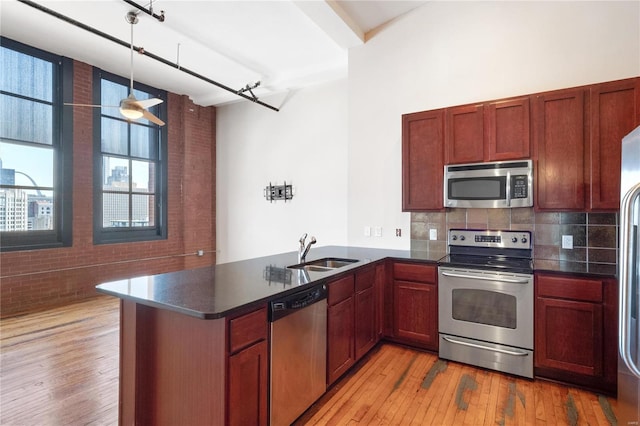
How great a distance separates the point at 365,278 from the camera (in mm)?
2893

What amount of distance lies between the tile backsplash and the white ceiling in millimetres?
2373

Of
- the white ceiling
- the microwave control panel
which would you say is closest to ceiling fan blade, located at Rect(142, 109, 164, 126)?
the white ceiling

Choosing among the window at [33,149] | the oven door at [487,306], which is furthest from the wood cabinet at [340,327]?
the window at [33,149]

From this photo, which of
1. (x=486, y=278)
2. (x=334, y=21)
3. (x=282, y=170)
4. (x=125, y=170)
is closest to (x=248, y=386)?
(x=486, y=278)

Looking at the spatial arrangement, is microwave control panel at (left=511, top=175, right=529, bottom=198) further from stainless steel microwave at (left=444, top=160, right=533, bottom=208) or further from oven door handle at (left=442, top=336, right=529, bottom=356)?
oven door handle at (left=442, top=336, right=529, bottom=356)

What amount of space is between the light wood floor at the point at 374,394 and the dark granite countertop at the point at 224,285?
0.89 metres

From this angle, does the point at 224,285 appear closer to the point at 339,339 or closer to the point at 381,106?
the point at 339,339

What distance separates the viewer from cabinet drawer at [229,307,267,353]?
159cm

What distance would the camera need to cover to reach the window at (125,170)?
4992mm

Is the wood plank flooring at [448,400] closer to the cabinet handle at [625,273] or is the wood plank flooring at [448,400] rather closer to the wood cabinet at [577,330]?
the wood cabinet at [577,330]

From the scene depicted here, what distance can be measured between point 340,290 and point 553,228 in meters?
2.08

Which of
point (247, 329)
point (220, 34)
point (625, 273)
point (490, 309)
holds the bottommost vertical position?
point (490, 309)

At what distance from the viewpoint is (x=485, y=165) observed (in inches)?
120

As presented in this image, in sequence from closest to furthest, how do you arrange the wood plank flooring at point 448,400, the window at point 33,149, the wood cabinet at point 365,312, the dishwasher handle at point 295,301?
the dishwasher handle at point 295,301
the wood plank flooring at point 448,400
the wood cabinet at point 365,312
the window at point 33,149
